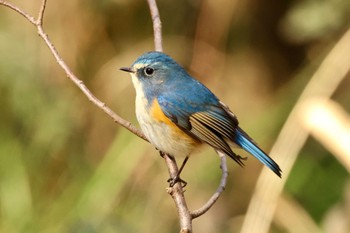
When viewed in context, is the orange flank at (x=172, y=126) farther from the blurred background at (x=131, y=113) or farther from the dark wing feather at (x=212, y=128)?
the blurred background at (x=131, y=113)

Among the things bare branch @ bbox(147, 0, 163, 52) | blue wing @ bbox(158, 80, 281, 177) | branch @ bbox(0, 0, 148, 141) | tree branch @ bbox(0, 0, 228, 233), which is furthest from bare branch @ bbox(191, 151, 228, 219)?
bare branch @ bbox(147, 0, 163, 52)

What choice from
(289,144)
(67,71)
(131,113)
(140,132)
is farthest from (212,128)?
(131,113)

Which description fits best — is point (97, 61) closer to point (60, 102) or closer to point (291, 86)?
point (60, 102)

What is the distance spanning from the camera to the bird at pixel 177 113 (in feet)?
11.5

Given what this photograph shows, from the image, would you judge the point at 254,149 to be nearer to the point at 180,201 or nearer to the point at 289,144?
the point at 180,201

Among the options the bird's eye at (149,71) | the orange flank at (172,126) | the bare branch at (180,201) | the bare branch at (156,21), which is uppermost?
the bare branch at (156,21)

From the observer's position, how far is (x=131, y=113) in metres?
5.25

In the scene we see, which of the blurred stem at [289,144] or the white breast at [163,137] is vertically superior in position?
the blurred stem at [289,144]

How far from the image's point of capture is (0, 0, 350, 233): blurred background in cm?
479

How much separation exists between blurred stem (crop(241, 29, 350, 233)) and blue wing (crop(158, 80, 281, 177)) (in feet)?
2.87

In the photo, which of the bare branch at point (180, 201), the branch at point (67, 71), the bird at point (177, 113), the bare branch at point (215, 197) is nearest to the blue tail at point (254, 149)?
the bird at point (177, 113)

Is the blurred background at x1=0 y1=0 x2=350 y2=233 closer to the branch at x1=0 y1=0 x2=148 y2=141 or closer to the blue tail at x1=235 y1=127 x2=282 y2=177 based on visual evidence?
the blue tail at x1=235 y1=127 x2=282 y2=177

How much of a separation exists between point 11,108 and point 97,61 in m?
0.83

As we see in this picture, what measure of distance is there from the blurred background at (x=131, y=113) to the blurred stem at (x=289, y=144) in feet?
0.74
